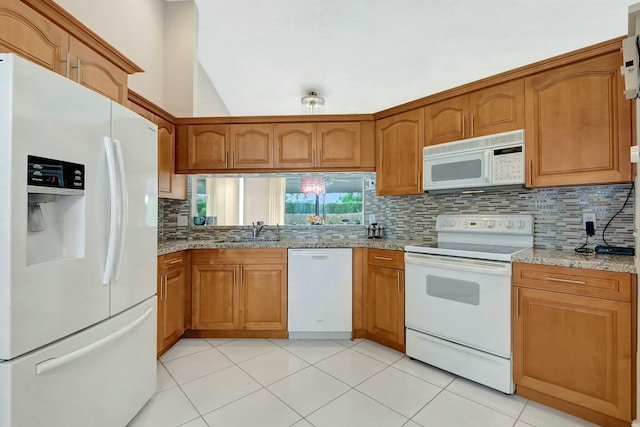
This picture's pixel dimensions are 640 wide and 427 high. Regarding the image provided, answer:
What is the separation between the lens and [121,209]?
1414mm

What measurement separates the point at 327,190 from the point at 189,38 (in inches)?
88.3

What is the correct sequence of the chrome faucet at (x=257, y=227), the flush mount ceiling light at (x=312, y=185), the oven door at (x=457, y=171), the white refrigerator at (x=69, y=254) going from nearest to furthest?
the white refrigerator at (x=69, y=254), the oven door at (x=457, y=171), the chrome faucet at (x=257, y=227), the flush mount ceiling light at (x=312, y=185)

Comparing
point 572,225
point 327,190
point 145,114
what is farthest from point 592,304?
point 145,114

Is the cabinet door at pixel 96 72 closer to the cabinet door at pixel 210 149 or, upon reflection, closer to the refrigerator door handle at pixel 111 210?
the refrigerator door handle at pixel 111 210

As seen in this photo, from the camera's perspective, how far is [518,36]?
310 cm

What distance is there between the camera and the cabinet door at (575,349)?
1.48 meters

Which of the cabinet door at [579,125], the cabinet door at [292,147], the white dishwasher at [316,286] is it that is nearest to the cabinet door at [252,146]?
the cabinet door at [292,147]

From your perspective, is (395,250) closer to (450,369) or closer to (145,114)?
(450,369)

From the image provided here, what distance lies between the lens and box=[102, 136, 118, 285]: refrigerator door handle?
1.32m

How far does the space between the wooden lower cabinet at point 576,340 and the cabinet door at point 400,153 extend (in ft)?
3.77

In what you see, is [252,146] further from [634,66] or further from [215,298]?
[634,66]

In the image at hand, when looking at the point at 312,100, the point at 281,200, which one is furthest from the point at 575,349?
the point at 312,100

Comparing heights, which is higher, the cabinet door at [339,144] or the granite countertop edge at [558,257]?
the cabinet door at [339,144]

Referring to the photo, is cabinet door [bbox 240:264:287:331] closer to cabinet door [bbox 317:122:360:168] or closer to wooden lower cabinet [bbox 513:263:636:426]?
cabinet door [bbox 317:122:360:168]
